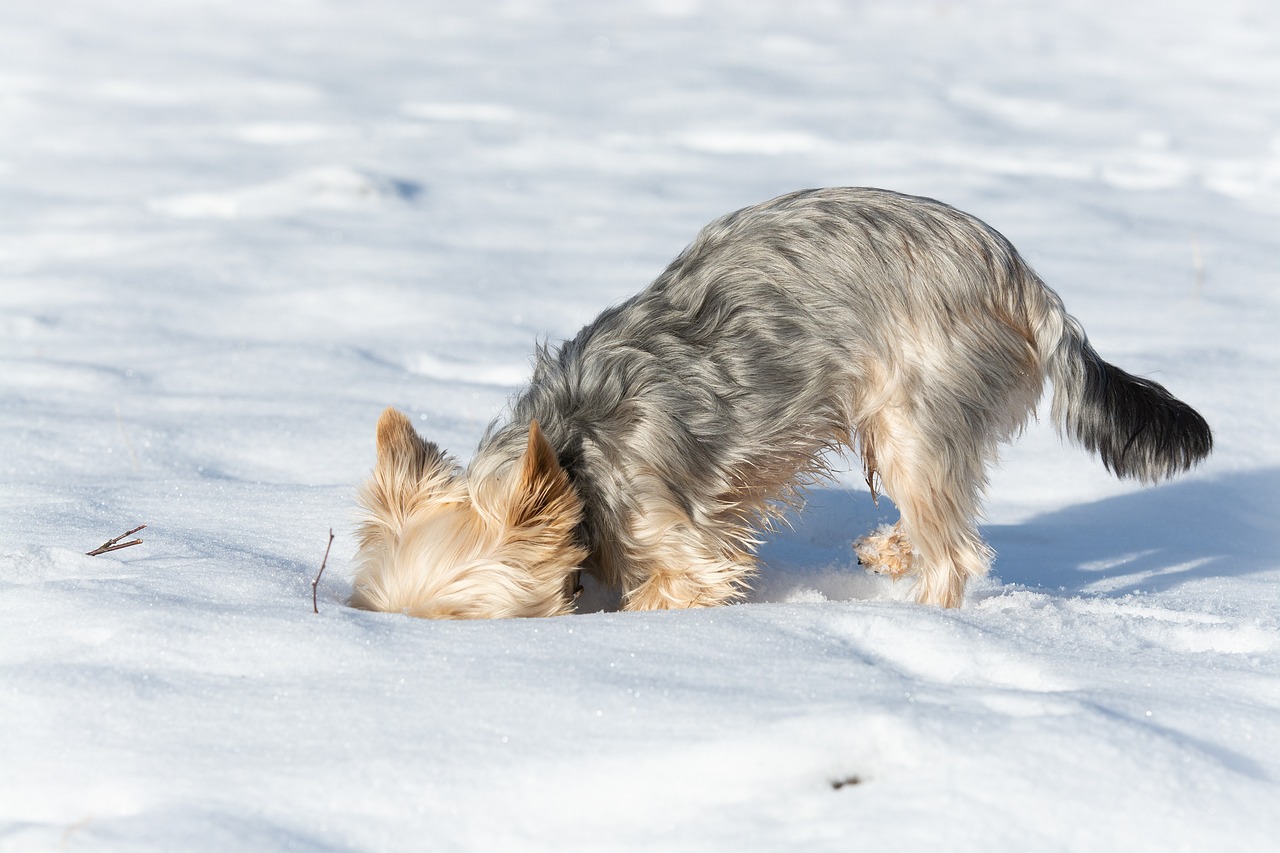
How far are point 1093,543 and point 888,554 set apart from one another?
2.45ft

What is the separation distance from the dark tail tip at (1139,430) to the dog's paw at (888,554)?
0.66m

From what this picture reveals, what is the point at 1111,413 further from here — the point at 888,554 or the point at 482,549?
the point at 482,549

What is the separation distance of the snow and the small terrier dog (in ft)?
1.02

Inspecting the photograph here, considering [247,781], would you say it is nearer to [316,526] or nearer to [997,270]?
[316,526]

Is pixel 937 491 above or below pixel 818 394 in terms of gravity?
below

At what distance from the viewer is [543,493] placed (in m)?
2.98

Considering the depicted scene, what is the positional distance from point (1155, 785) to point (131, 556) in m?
2.26

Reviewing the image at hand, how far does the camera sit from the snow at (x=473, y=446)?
2.00 m

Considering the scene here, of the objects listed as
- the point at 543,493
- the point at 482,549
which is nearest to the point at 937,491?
the point at 543,493

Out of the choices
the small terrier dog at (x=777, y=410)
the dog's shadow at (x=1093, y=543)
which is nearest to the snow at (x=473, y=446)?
the dog's shadow at (x=1093, y=543)

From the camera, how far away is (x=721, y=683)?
231 cm

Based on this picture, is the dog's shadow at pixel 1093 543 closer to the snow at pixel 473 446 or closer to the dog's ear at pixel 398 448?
the snow at pixel 473 446

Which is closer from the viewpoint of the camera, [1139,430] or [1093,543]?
[1139,430]

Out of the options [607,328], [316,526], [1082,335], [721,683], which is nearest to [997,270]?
[1082,335]
